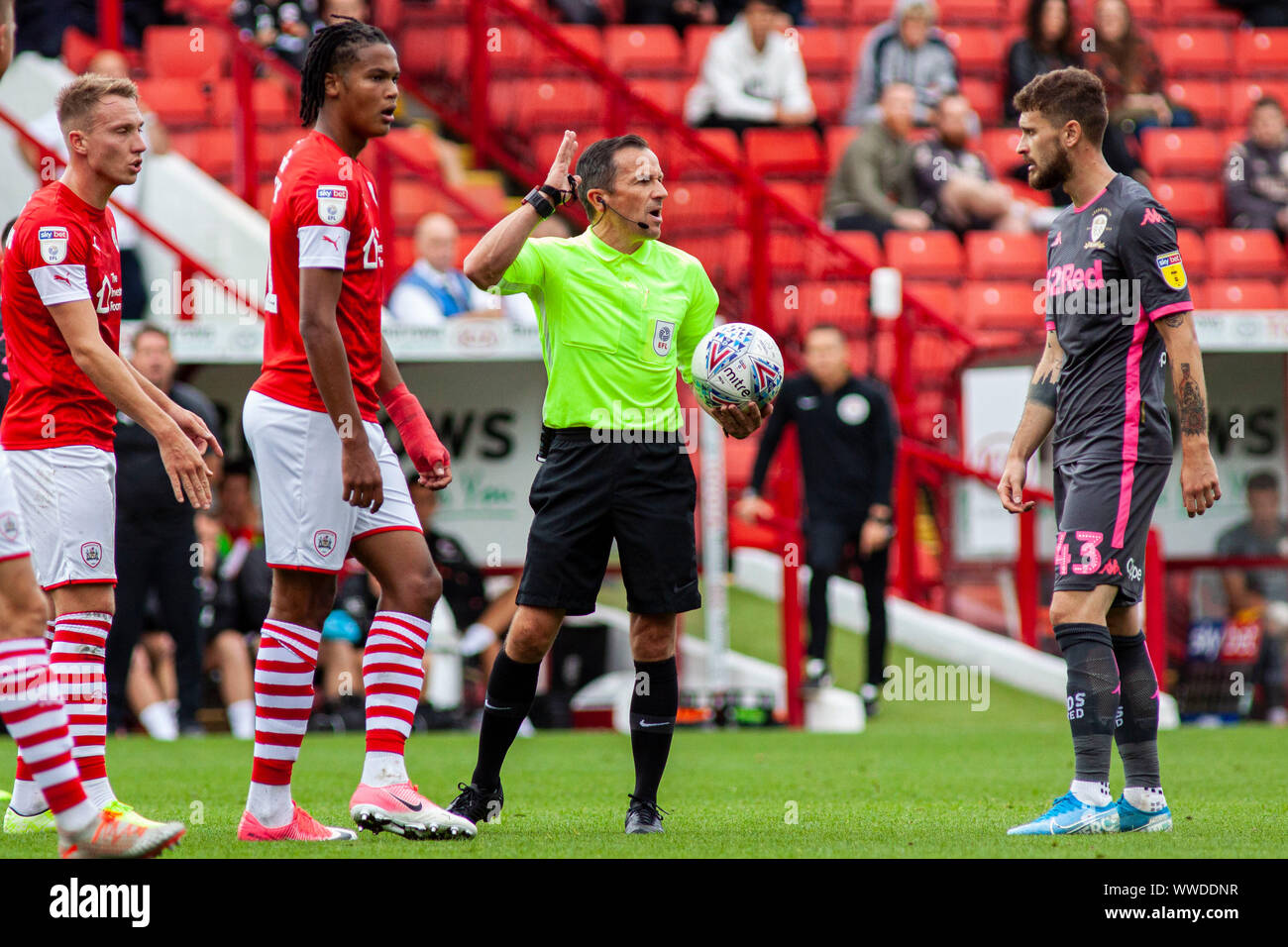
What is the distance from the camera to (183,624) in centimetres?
923

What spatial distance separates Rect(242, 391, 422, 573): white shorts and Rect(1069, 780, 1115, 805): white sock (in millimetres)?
2316

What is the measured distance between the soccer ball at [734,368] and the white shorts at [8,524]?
2187mm

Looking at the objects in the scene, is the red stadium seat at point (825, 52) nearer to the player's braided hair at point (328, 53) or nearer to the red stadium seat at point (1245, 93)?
the red stadium seat at point (1245, 93)

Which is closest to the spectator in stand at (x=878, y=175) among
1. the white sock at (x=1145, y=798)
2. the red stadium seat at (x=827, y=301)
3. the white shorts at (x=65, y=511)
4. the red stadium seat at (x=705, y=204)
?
the red stadium seat at (x=827, y=301)

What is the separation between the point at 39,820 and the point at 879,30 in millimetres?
11330

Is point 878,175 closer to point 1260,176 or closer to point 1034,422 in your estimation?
point 1260,176

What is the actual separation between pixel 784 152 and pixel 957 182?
149 cm

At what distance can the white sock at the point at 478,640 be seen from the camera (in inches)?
418

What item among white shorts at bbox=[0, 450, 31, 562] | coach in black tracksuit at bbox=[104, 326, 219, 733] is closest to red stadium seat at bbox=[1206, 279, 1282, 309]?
coach in black tracksuit at bbox=[104, 326, 219, 733]

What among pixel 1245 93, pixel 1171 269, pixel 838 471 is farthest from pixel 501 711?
pixel 1245 93

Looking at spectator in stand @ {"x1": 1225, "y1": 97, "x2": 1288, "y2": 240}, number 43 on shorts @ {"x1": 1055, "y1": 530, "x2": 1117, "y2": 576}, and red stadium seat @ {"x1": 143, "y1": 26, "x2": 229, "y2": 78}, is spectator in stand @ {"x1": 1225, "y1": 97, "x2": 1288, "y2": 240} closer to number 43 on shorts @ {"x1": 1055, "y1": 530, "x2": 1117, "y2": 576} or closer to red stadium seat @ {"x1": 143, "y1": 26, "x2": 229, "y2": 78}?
red stadium seat @ {"x1": 143, "y1": 26, "x2": 229, "y2": 78}

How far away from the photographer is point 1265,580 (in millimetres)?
11273

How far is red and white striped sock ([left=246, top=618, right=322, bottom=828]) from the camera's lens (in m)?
4.91

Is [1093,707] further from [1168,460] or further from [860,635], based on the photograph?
[860,635]
